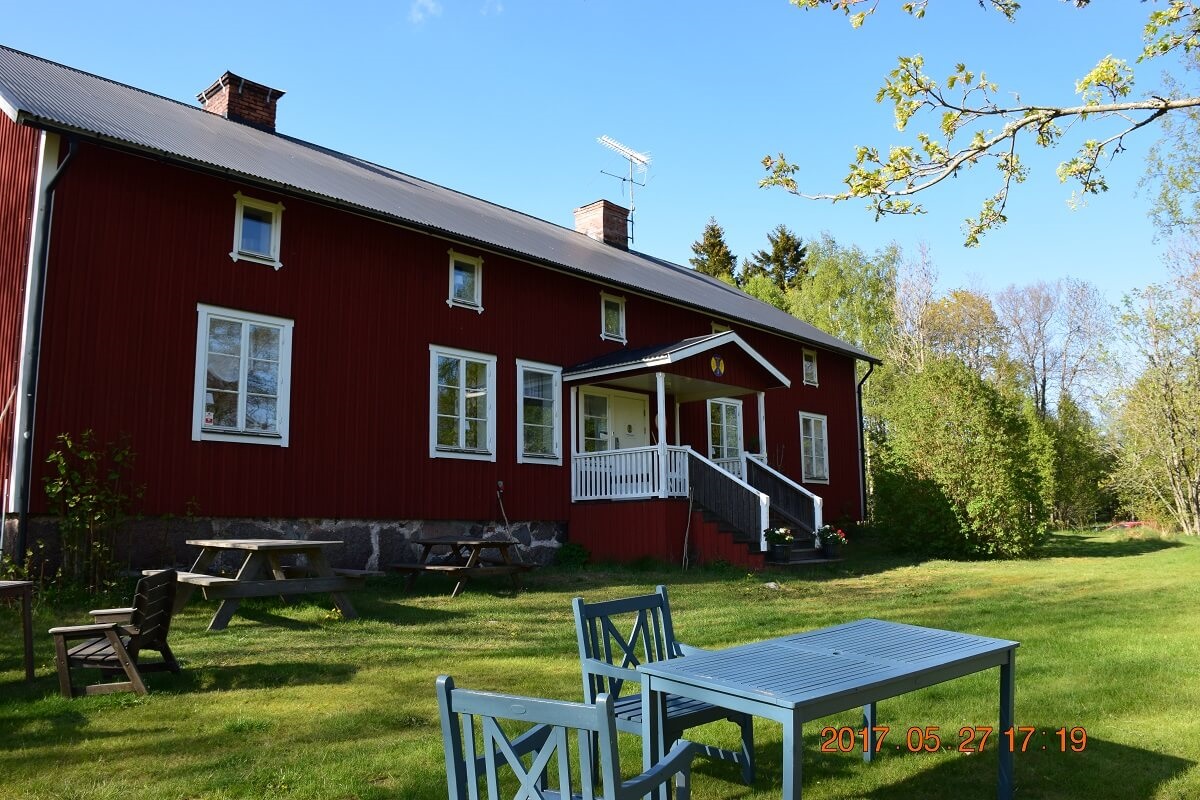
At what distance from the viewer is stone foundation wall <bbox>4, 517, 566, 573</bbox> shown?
32.4ft

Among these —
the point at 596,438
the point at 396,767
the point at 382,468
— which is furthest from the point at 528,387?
the point at 396,767

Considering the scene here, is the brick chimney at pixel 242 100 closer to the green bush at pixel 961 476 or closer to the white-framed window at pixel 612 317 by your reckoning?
the white-framed window at pixel 612 317

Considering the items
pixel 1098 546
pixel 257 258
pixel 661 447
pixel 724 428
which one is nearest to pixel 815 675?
pixel 257 258

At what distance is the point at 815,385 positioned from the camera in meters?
21.8

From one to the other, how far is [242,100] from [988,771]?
14801mm

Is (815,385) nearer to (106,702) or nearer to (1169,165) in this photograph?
(1169,165)

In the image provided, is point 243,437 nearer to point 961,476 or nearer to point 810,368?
point 961,476

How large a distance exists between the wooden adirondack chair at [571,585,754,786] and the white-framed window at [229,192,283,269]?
869 cm

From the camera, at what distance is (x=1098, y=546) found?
19.6m

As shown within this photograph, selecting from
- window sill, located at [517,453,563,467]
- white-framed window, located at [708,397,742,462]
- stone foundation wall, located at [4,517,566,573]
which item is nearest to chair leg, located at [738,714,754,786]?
stone foundation wall, located at [4,517,566,573]

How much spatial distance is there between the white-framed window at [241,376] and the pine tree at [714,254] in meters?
35.4

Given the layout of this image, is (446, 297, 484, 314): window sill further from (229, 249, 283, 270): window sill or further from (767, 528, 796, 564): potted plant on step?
(767, 528, 796, 564): potted plant on step

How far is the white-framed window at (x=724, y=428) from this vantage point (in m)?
18.3

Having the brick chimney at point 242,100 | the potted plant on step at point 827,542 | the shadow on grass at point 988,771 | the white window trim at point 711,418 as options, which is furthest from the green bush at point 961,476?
the brick chimney at point 242,100
